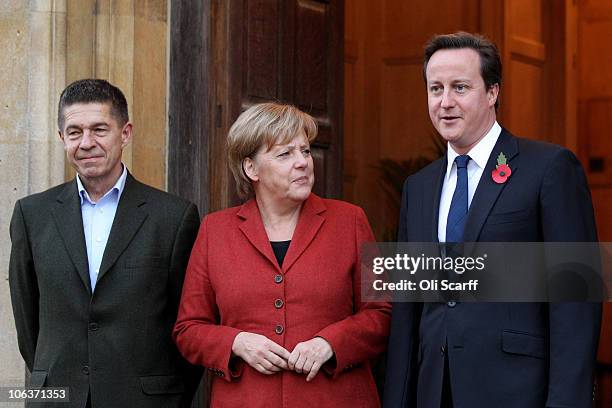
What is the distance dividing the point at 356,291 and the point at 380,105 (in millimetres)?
5531

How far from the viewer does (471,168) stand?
409 cm

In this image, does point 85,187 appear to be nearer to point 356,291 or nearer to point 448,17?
point 356,291

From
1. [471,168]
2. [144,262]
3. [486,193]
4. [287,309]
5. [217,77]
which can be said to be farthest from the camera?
[217,77]

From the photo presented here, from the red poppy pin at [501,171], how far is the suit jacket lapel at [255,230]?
844 mm

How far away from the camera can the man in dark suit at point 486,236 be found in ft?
12.5

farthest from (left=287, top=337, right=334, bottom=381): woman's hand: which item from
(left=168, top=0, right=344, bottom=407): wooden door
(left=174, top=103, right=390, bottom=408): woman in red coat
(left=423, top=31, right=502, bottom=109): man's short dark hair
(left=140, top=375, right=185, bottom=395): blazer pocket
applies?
(left=168, top=0, right=344, bottom=407): wooden door

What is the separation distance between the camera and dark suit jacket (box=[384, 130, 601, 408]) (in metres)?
3.76

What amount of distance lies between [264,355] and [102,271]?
69 cm

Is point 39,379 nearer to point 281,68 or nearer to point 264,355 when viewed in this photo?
point 264,355

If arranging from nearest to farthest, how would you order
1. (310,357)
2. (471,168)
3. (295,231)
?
(471,168), (310,357), (295,231)

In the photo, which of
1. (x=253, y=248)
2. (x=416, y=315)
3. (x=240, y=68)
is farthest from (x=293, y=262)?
(x=240, y=68)

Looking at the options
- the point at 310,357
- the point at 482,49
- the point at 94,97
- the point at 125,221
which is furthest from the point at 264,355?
the point at 482,49

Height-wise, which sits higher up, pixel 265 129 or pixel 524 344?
pixel 265 129

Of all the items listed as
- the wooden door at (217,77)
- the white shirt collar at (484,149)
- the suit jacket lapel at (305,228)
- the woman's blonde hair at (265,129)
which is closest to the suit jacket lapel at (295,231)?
the suit jacket lapel at (305,228)
